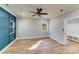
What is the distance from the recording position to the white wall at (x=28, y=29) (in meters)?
8.58

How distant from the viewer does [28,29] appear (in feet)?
30.0

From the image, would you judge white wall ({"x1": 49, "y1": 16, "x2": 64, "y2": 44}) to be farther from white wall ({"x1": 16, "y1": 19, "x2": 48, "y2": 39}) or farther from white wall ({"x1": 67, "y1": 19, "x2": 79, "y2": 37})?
white wall ({"x1": 16, "y1": 19, "x2": 48, "y2": 39})

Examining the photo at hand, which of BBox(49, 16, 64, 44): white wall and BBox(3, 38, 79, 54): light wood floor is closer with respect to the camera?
BBox(3, 38, 79, 54): light wood floor

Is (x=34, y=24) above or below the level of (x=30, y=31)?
above

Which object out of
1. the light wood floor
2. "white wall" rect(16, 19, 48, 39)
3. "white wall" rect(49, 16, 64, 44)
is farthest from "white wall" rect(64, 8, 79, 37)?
"white wall" rect(16, 19, 48, 39)

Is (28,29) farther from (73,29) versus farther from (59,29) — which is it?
(73,29)

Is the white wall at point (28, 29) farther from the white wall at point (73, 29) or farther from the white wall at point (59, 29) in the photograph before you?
the white wall at point (73, 29)

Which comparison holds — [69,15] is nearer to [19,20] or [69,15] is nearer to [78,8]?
[78,8]

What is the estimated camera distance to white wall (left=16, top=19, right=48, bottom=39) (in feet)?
28.2

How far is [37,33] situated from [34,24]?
865mm

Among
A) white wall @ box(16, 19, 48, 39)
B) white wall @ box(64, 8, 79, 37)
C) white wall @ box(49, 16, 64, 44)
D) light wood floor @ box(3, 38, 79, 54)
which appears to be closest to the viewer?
light wood floor @ box(3, 38, 79, 54)

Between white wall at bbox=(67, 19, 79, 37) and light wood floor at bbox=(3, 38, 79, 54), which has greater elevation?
white wall at bbox=(67, 19, 79, 37)
